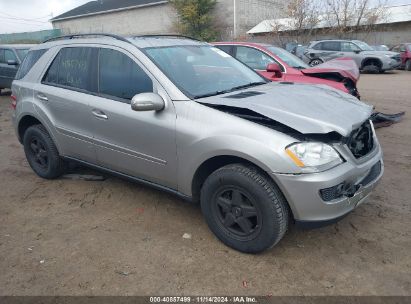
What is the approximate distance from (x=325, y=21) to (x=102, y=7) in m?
25.4

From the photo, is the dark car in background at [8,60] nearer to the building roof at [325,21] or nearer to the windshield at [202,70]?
the windshield at [202,70]

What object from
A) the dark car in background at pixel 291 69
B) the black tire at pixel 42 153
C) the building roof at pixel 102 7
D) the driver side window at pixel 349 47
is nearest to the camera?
the black tire at pixel 42 153

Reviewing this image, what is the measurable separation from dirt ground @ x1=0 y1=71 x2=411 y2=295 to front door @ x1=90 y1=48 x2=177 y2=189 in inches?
20.9

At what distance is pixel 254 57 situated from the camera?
7414mm

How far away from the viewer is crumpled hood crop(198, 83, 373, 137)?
2.84 metres

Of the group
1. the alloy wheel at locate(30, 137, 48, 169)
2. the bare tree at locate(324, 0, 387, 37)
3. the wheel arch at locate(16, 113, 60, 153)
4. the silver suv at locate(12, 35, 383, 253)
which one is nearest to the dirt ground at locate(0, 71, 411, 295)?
Result: the silver suv at locate(12, 35, 383, 253)

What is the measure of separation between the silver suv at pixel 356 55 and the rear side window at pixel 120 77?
1575 cm

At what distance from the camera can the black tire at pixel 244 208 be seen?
9.27ft

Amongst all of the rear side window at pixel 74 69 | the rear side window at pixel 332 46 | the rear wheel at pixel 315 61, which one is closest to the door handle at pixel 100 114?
the rear side window at pixel 74 69

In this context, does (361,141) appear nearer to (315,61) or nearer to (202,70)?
(202,70)

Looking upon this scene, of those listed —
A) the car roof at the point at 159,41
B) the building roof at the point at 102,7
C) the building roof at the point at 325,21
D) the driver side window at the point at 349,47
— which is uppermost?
the building roof at the point at 102,7

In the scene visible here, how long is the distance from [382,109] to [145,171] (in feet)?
24.0

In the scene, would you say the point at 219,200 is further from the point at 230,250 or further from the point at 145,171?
the point at 145,171

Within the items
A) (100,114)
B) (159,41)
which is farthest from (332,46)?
(100,114)
